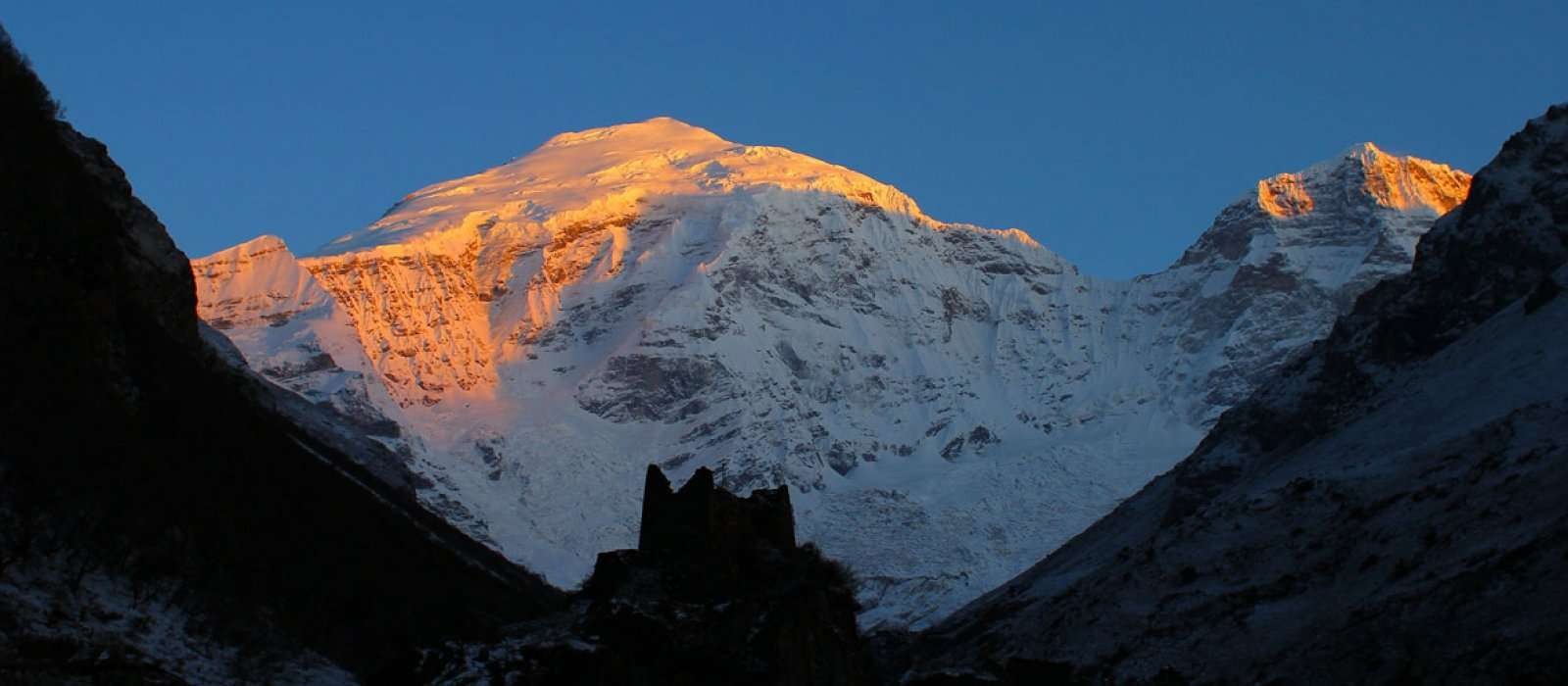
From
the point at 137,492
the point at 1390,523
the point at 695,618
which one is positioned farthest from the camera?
the point at 1390,523

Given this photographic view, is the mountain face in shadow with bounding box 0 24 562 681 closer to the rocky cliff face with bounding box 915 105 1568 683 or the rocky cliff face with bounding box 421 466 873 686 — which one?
the rocky cliff face with bounding box 421 466 873 686

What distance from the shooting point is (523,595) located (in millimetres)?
84000

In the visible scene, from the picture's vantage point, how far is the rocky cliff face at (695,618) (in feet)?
149

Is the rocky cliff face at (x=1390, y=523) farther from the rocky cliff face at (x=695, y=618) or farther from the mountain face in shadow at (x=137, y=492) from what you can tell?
the mountain face in shadow at (x=137, y=492)

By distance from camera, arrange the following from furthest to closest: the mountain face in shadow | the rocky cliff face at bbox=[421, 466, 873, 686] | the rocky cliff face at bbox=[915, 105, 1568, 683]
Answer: the rocky cliff face at bbox=[915, 105, 1568, 683] < the rocky cliff face at bbox=[421, 466, 873, 686] < the mountain face in shadow

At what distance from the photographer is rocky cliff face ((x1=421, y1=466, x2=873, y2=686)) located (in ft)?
149

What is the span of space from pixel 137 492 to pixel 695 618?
40.2 feet

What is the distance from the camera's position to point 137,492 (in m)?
46.6

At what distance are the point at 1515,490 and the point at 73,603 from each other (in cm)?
4462

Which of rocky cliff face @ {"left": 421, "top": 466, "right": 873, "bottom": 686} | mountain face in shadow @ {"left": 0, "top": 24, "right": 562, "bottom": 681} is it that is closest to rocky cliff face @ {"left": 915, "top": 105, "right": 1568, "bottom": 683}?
rocky cliff face @ {"left": 421, "top": 466, "right": 873, "bottom": 686}

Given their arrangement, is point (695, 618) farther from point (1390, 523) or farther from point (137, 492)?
point (1390, 523)

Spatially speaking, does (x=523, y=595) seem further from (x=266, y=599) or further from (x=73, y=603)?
(x=73, y=603)

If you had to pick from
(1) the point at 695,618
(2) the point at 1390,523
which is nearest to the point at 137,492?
(1) the point at 695,618

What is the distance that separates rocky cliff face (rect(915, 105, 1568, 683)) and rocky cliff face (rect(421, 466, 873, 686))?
32.9 ft
